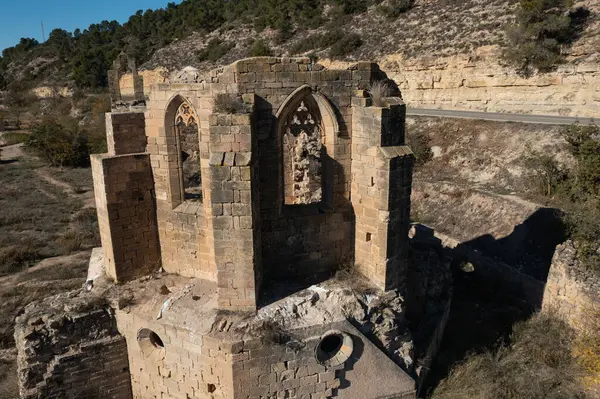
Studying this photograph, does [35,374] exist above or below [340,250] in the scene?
below

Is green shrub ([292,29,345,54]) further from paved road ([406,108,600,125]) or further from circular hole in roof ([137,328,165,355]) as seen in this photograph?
circular hole in roof ([137,328,165,355])

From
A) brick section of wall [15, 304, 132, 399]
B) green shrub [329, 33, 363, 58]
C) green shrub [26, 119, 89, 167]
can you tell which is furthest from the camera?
green shrub [329, 33, 363, 58]

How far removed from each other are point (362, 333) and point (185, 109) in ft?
17.6

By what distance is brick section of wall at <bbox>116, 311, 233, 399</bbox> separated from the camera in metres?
7.20

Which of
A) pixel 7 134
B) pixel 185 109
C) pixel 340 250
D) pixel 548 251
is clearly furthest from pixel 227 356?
pixel 7 134

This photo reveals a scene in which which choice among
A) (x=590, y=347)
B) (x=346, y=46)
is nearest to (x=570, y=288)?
(x=590, y=347)

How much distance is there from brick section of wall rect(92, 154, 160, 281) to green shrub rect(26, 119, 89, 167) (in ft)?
91.3

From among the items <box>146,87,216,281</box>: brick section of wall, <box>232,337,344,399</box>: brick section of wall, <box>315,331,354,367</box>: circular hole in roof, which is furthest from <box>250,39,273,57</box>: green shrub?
<box>232,337,344,399</box>: brick section of wall

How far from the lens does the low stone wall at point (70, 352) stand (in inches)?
311

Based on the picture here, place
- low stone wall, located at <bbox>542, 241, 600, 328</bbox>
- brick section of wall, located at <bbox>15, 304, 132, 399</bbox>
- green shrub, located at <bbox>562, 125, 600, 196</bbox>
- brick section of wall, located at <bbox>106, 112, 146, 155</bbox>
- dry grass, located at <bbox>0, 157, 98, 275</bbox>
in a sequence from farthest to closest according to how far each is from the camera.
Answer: dry grass, located at <bbox>0, 157, 98, 275</bbox>
green shrub, located at <bbox>562, 125, 600, 196</bbox>
low stone wall, located at <bbox>542, 241, 600, 328</bbox>
brick section of wall, located at <bbox>106, 112, 146, 155</bbox>
brick section of wall, located at <bbox>15, 304, 132, 399</bbox>

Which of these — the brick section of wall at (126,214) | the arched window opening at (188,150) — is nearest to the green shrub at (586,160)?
the arched window opening at (188,150)

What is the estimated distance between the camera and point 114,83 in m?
26.0

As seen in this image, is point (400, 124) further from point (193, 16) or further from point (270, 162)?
point (193, 16)

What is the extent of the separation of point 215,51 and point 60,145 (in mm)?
18730
